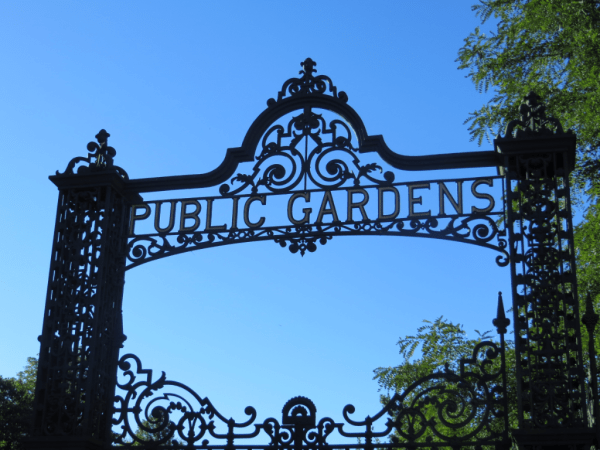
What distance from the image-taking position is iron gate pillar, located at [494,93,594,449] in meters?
6.80

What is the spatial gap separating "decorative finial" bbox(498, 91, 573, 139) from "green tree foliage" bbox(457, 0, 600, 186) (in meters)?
3.55

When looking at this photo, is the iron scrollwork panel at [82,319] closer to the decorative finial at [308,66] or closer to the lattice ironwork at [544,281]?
the decorative finial at [308,66]

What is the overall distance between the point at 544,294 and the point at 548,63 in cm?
638

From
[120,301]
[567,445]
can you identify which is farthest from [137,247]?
[567,445]

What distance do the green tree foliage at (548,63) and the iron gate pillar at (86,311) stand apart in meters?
6.39

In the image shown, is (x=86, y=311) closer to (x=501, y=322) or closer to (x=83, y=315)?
(x=83, y=315)

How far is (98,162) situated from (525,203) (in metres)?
4.63

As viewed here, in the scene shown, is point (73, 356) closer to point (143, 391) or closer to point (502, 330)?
point (143, 391)

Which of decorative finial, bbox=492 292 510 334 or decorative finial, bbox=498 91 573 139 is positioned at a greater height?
decorative finial, bbox=498 91 573 139

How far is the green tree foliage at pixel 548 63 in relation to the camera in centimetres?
1156

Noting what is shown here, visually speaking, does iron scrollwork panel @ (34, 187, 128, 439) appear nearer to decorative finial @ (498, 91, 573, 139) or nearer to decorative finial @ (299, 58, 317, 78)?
decorative finial @ (299, 58, 317, 78)

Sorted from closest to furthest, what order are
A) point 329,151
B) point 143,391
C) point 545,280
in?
1. point 545,280
2. point 143,391
3. point 329,151

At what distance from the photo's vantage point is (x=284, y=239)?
8.40 metres

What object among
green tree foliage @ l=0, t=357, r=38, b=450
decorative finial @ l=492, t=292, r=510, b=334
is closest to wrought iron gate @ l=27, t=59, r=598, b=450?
decorative finial @ l=492, t=292, r=510, b=334
